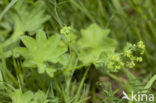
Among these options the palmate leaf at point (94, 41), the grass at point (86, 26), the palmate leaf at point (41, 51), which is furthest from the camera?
the palmate leaf at point (94, 41)

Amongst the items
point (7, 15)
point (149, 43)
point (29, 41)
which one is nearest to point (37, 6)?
point (7, 15)

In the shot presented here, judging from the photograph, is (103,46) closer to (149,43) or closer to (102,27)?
(102,27)

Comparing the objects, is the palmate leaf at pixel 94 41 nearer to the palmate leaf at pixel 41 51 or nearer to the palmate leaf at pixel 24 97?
the palmate leaf at pixel 41 51

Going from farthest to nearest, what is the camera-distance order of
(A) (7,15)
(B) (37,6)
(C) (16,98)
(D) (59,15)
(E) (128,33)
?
(E) (128,33), (A) (7,15), (B) (37,6), (D) (59,15), (C) (16,98)

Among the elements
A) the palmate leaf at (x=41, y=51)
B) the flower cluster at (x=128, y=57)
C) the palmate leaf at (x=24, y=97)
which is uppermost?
the palmate leaf at (x=41, y=51)

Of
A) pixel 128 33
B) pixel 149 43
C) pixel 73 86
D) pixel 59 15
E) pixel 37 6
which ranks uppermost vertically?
pixel 37 6

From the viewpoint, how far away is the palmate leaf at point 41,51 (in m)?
1.64

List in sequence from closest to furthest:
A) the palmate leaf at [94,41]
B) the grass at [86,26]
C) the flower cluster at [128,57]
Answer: the flower cluster at [128,57] → the grass at [86,26] → the palmate leaf at [94,41]

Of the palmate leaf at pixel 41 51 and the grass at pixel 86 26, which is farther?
the grass at pixel 86 26

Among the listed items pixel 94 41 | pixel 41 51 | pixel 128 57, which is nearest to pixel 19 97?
pixel 41 51

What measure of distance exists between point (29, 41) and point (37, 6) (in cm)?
51

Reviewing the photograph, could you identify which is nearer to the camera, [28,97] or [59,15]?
[28,97]

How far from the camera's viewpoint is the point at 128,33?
2.34 metres

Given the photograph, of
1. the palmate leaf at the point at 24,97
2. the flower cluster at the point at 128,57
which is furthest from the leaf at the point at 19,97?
the flower cluster at the point at 128,57
